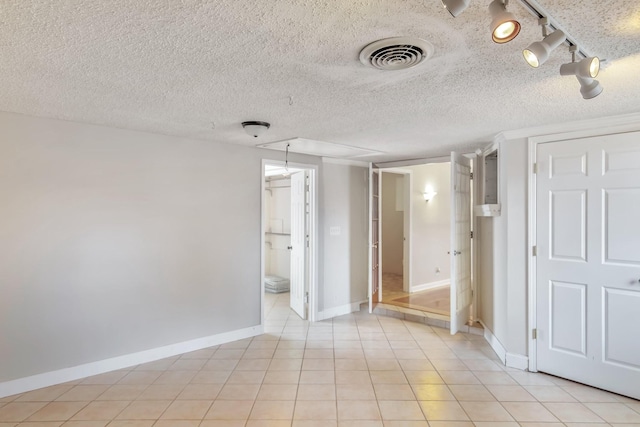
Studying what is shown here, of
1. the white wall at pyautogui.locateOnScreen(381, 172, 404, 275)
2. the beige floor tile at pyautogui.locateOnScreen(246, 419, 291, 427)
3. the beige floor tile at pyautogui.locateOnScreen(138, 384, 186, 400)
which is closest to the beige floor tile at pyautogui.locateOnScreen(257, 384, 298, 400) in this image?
the beige floor tile at pyautogui.locateOnScreen(246, 419, 291, 427)

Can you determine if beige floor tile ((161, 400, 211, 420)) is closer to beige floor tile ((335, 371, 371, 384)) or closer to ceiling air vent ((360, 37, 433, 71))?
beige floor tile ((335, 371, 371, 384))

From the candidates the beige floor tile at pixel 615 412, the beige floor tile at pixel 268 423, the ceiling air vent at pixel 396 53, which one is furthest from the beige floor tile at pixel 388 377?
Answer: the ceiling air vent at pixel 396 53

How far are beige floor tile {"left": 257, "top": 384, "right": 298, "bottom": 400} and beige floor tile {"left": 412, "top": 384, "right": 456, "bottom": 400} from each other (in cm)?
98

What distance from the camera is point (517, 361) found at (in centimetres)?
334

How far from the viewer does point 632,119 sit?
108 inches

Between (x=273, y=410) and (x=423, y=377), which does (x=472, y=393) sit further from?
(x=273, y=410)

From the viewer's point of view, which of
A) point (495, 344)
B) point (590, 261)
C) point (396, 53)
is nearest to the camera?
point (396, 53)

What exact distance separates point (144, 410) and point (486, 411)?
8.08ft

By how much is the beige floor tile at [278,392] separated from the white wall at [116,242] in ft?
3.99

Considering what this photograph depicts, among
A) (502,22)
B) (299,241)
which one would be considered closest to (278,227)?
(299,241)

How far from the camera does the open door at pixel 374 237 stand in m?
5.18

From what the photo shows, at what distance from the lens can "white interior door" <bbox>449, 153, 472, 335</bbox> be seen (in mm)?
4148

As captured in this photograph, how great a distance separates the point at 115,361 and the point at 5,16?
2.89 metres

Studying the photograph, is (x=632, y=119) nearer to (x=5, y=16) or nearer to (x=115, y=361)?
(x=5, y=16)
